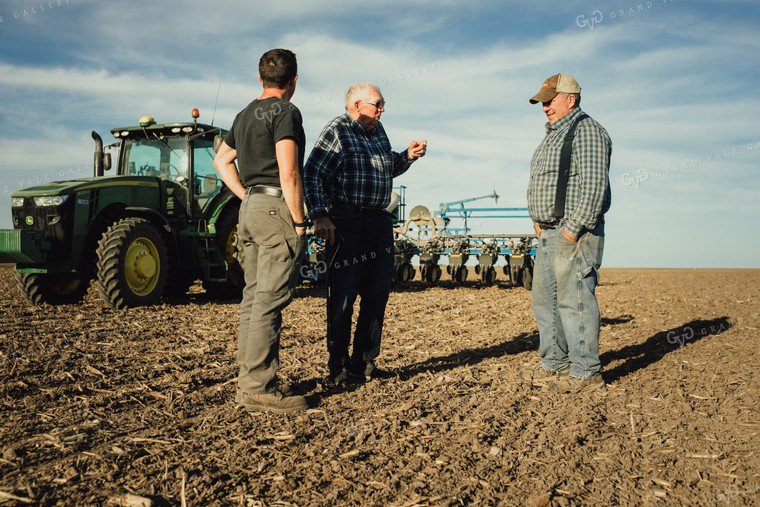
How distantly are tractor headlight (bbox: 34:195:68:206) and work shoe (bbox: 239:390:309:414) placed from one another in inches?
206

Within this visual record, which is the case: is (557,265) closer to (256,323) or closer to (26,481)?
(256,323)

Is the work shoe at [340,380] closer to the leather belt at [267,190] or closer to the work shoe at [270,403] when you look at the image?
the work shoe at [270,403]

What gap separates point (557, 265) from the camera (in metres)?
3.64

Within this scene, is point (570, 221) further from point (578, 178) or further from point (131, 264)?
point (131, 264)

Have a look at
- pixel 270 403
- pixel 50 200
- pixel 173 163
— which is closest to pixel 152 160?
pixel 173 163

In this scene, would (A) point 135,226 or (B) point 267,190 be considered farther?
(A) point 135,226

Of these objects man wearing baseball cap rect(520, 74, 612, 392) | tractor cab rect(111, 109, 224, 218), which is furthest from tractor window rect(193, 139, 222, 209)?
man wearing baseball cap rect(520, 74, 612, 392)

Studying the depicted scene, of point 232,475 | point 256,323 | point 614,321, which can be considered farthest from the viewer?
point 614,321

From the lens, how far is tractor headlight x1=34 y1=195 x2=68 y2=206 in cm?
693

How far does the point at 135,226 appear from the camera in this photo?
7.18 meters

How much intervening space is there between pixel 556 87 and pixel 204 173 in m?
5.97

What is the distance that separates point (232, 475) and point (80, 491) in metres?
0.55

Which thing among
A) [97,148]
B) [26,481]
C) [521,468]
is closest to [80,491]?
A: [26,481]

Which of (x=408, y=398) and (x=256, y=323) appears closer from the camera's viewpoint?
(x=256, y=323)
